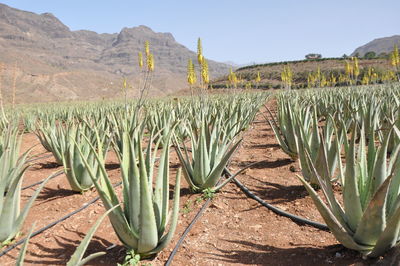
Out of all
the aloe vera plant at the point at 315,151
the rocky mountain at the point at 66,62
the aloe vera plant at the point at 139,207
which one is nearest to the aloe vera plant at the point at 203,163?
the aloe vera plant at the point at 315,151

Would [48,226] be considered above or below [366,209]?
below

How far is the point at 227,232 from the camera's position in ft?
8.04

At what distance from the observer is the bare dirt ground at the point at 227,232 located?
81.2 inches

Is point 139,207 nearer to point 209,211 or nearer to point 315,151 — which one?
point 209,211

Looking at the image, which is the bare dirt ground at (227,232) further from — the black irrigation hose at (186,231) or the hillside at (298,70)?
the hillside at (298,70)

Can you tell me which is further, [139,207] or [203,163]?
[203,163]

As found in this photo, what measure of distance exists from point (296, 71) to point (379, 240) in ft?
207

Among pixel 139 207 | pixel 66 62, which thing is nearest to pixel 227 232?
pixel 139 207

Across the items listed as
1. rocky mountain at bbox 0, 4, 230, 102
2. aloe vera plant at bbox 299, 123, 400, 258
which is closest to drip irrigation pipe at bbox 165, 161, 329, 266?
aloe vera plant at bbox 299, 123, 400, 258

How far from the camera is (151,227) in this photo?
1895 mm

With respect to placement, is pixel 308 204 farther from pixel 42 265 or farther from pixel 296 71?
pixel 296 71

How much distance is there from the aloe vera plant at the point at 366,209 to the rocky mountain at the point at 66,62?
318 centimetres

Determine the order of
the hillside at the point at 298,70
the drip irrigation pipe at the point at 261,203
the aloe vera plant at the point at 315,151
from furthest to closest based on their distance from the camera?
the hillside at the point at 298,70
the aloe vera plant at the point at 315,151
the drip irrigation pipe at the point at 261,203

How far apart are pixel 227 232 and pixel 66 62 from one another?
402ft
